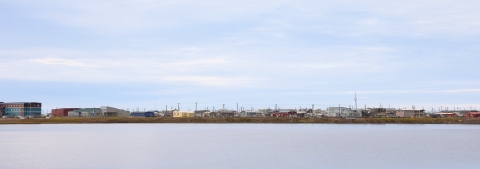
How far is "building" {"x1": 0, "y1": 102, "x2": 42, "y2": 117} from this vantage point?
112 metres

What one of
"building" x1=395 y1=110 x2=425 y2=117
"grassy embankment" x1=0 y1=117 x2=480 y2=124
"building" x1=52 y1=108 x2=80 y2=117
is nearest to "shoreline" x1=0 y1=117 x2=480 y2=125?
"grassy embankment" x1=0 y1=117 x2=480 y2=124

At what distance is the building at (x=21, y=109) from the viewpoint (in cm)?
11200

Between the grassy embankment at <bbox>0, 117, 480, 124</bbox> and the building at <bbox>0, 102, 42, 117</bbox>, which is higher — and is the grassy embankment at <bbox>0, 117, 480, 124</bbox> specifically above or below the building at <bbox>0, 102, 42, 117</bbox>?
below

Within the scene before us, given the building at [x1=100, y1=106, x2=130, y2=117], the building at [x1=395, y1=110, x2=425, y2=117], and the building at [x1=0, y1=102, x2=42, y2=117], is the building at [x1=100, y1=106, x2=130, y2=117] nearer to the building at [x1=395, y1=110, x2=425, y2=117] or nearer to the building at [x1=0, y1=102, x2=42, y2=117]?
the building at [x1=0, y1=102, x2=42, y2=117]

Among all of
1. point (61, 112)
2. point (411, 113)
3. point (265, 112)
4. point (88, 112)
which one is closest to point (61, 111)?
point (61, 112)

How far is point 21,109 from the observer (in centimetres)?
11212

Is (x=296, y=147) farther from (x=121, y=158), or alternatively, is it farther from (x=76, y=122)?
(x=76, y=122)

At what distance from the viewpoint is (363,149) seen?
39438 mm

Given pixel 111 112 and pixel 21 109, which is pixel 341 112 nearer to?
pixel 111 112

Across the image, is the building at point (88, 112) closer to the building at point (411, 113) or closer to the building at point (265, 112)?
the building at point (265, 112)

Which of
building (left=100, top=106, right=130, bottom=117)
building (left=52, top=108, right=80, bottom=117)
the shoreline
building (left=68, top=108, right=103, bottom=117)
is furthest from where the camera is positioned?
building (left=52, top=108, right=80, bottom=117)

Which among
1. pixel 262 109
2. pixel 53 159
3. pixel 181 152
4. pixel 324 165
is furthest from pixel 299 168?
pixel 262 109

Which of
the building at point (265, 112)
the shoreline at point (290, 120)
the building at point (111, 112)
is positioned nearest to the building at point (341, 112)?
the shoreline at point (290, 120)

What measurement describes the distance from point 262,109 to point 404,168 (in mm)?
116962
